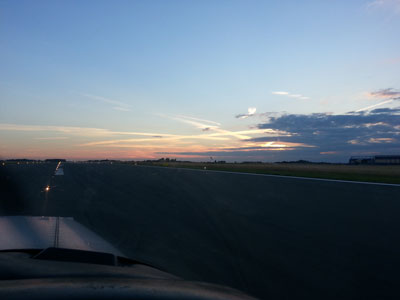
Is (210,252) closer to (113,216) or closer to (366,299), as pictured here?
(366,299)

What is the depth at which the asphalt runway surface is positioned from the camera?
20.1 feet

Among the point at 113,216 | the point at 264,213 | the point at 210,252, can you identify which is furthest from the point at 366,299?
the point at 113,216

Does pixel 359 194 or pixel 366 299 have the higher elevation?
pixel 359 194

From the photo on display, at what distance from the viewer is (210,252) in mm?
7910

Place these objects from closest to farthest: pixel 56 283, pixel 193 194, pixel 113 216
→ pixel 56 283 → pixel 113 216 → pixel 193 194

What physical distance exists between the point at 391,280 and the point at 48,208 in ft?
38.8

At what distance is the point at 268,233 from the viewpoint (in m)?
9.26

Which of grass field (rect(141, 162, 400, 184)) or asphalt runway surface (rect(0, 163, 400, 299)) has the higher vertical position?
grass field (rect(141, 162, 400, 184))

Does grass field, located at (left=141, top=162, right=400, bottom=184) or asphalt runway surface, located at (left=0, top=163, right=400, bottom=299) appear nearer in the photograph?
asphalt runway surface, located at (left=0, top=163, right=400, bottom=299)

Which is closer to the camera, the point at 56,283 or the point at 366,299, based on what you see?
the point at 56,283

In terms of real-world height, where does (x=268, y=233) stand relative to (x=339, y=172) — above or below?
below

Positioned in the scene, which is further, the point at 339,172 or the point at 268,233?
the point at 339,172

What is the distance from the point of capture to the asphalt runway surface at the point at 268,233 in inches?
241

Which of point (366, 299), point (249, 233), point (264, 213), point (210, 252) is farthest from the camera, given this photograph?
point (264, 213)
